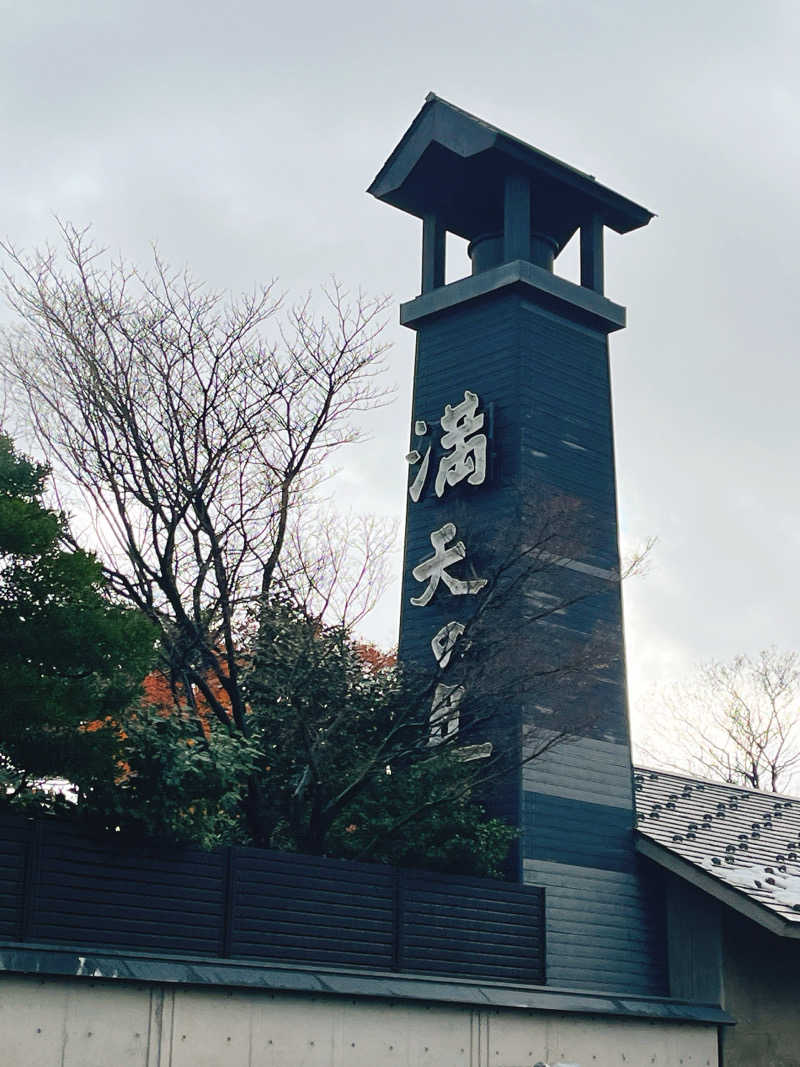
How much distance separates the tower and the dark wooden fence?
1462mm

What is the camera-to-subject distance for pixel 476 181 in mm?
25828

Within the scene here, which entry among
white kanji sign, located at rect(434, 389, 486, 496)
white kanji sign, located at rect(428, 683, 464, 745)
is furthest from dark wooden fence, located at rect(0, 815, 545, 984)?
white kanji sign, located at rect(434, 389, 486, 496)

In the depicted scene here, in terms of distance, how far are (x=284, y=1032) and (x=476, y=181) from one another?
603 inches

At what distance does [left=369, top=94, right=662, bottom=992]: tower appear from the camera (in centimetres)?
2120

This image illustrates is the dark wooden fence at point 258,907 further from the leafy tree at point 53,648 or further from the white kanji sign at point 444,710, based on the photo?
the white kanji sign at point 444,710

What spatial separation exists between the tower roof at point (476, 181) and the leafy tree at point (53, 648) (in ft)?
39.3

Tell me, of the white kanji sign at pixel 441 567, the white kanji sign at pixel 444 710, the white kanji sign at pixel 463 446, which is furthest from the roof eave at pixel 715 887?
the white kanji sign at pixel 463 446

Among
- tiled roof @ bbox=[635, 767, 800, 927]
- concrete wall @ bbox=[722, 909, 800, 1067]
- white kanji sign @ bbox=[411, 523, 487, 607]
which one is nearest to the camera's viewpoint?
tiled roof @ bbox=[635, 767, 800, 927]

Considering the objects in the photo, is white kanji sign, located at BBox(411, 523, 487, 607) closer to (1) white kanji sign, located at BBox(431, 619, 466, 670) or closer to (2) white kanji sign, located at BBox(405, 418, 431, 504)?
(1) white kanji sign, located at BBox(431, 619, 466, 670)

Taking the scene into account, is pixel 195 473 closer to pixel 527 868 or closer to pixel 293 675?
pixel 293 675

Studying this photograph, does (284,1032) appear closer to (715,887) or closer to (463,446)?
(715,887)

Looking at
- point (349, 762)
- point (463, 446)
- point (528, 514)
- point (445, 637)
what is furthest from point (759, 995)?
point (463, 446)

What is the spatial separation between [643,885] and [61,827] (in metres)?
10.2

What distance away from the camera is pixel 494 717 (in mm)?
20594
